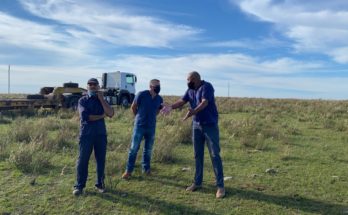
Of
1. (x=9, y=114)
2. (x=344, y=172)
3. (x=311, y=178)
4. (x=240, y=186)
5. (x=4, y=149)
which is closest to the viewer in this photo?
(x=240, y=186)

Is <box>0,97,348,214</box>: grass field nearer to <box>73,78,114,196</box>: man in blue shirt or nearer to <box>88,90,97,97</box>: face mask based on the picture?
<box>73,78,114,196</box>: man in blue shirt

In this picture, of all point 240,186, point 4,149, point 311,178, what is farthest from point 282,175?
point 4,149

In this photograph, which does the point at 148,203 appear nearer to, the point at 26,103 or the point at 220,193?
the point at 220,193

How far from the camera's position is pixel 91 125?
275 inches

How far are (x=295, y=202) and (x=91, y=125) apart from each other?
345 centimetres

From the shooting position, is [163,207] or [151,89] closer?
[163,207]

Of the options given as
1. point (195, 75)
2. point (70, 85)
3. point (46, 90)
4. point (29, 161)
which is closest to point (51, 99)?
point (70, 85)

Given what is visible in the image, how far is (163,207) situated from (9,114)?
57.3ft

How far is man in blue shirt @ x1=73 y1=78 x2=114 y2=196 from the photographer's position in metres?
6.93

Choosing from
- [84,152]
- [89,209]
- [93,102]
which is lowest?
[89,209]

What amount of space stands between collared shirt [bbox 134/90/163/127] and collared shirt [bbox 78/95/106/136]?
1179 millimetres

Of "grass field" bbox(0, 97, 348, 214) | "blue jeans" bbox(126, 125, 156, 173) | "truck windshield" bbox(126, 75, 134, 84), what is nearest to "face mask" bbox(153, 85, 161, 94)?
"blue jeans" bbox(126, 125, 156, 173)

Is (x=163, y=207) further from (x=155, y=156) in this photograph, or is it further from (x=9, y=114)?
(x=9, y=114)

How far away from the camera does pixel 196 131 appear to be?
7254 millimetres
